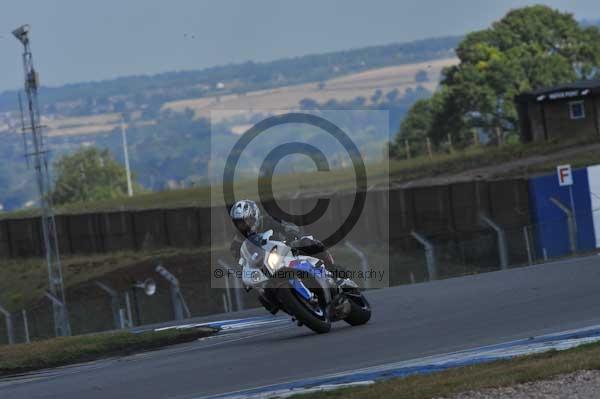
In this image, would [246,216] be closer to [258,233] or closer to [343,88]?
[258,233]

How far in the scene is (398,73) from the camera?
12838 cm

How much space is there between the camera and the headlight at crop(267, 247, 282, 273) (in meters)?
13.9

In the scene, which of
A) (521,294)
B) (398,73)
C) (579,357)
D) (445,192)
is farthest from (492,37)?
(579,357)

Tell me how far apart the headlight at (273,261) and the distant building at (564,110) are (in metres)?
39.0

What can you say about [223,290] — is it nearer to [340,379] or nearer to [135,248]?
[135,248]

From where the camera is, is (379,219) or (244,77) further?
(244,77)

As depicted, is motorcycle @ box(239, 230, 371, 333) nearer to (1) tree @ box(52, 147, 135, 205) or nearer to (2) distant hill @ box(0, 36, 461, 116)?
(2) distant hill @ box(0, 36, 461, 116)

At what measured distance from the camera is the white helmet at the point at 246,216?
Answer: 45.2 ft

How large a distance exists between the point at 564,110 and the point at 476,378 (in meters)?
44.7

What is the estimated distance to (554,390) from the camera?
9273mm

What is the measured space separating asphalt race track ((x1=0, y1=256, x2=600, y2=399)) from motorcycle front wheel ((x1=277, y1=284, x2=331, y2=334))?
0.16 meters

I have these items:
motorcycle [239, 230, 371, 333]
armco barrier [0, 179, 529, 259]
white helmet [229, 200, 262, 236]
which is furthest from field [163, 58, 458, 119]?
white helmet [229, 200, 262, 236]

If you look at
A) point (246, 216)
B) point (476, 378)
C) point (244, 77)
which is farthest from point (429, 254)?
point (244, 77)

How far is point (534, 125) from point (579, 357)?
150 feet
